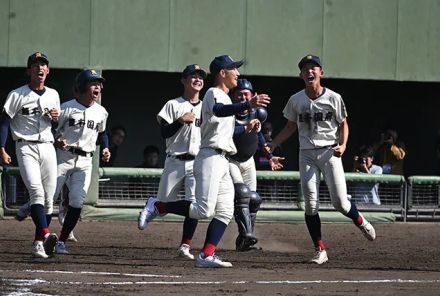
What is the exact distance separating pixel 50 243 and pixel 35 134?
1101 millimetres

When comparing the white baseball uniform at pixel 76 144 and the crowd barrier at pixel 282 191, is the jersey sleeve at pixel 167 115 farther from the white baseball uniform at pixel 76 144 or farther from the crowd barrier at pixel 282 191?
the crowd barrier at pixel 282 191

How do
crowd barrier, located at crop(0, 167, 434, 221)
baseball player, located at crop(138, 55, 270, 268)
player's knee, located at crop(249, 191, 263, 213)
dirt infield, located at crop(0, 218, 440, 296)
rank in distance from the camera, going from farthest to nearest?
crowd barrier, located at crop(0, 167, 434, 221), player's knee, located at crop(249, 191, 263, 213), baseball player, located at crop(138, 55, 270, 268), dirt infield, located at crop(0, 218, 440, 296)

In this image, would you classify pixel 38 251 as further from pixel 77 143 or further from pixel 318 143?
pixel 318 143

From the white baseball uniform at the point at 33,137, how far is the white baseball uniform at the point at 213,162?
175cm

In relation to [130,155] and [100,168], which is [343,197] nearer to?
[100,168]

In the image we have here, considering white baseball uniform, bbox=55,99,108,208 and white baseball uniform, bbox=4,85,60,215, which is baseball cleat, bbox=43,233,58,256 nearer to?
white baseball uniform, bbox=4,85,60,215

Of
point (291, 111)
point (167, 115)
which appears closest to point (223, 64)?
point (291, 111)

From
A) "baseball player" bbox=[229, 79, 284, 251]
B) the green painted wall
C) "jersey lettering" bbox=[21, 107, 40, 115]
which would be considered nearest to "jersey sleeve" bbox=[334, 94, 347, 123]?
"baseball player" bbox=[229, 79, 284, 251]

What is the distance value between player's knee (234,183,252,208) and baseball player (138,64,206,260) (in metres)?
0.78

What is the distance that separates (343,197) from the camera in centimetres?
1080

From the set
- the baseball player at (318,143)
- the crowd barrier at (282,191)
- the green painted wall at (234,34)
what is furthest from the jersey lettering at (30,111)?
the green painted wall at (234,34)

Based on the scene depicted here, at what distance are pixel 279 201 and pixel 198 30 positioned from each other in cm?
288

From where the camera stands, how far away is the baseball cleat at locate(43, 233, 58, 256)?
10472 millimetres

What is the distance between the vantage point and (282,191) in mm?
17391
